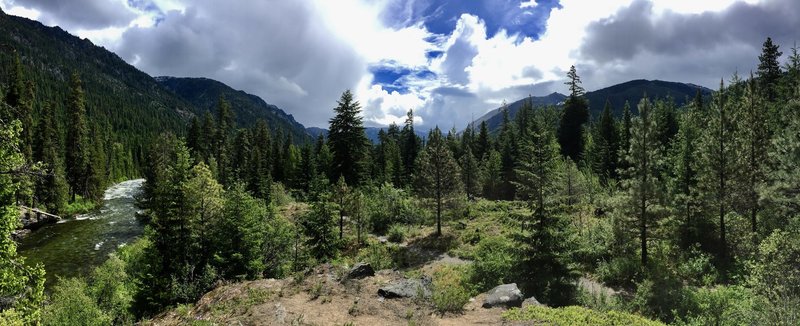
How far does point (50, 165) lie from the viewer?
149 ft

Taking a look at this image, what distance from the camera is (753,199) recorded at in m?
25.7

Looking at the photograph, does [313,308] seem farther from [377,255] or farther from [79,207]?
[79,207]

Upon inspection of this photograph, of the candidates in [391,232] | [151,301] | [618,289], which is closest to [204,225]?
[151,301]

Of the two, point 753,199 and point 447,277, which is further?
point 753,199

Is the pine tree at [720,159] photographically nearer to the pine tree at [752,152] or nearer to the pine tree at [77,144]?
the pine tree at [752,152]

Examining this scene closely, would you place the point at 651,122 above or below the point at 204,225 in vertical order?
above

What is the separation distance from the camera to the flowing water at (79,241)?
31.8 m

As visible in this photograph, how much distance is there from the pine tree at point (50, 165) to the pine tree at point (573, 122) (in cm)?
7064

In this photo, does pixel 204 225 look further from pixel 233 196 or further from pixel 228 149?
pixel 228 149

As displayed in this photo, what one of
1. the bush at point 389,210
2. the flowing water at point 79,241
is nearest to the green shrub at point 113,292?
the flowing water at point 79,241

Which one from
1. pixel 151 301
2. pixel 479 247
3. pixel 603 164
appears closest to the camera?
pixel 151 301

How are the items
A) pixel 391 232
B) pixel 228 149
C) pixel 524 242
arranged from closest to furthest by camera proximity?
pixel 524 242 < pixel 391 232 < pixel 228 149

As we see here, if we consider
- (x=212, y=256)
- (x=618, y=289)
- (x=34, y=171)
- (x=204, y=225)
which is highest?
(x=34, y=171)

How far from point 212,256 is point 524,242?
54.3 feet
